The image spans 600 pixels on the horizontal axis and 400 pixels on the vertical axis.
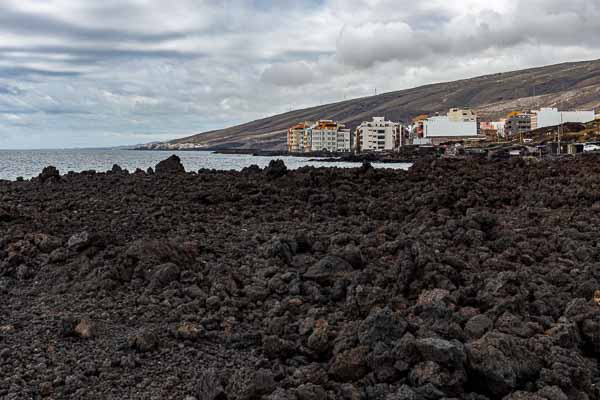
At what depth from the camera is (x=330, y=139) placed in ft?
440

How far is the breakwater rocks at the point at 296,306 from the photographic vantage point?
504 centimetres

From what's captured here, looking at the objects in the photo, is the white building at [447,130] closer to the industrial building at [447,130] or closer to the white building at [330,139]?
the industrial building at [447,130]

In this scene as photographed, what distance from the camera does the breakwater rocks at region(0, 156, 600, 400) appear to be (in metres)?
5.04

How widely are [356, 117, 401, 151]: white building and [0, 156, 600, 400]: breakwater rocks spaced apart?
10784 centimetres

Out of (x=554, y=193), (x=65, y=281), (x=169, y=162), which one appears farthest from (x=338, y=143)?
(x=65, y=281)

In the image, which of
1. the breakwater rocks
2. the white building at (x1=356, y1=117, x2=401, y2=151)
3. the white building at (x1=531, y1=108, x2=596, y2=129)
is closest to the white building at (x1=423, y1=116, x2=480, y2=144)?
the white building at (x1=356, y1=117, x2=401, y2=151)

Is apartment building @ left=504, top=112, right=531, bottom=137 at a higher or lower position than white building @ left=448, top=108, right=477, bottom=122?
lower

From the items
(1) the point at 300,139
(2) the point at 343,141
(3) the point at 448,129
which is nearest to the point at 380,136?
(3) the point at 448,129

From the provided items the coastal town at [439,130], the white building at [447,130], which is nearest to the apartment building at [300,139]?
the coastal town at [439,130]

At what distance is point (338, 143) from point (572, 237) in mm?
125718

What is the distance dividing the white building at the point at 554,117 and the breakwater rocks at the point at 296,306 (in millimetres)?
112731

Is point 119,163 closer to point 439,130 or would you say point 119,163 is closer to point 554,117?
point 439,130

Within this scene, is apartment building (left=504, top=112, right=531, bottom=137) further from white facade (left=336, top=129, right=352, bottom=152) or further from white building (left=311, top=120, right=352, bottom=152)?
white building (left=311, top=120, right=352, bottom=152)

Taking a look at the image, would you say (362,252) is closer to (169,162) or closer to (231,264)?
(231,264)
